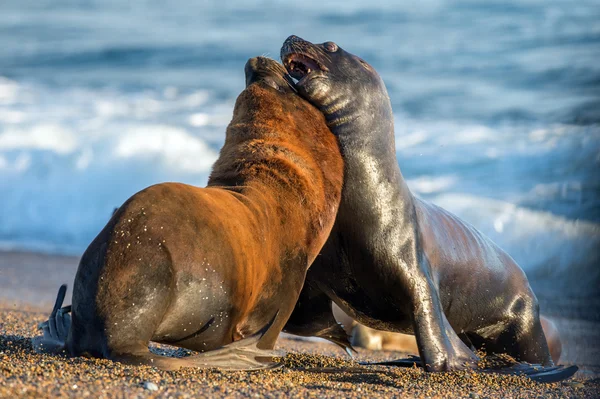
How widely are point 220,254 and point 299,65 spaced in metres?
1.93

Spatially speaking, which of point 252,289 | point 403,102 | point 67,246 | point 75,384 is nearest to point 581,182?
point 403,102

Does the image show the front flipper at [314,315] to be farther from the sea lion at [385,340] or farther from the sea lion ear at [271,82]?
the sea lion at [385,340]

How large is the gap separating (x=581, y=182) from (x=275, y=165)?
10929 mm

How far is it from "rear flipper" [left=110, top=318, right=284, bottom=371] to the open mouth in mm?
1885

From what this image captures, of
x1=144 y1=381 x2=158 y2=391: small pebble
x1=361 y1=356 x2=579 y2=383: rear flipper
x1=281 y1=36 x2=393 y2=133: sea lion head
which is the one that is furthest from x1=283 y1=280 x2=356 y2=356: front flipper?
x1=144 y1=381 x2=158 y2=391: small pebble

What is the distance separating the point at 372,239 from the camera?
226 inches

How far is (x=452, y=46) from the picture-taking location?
2397 cm

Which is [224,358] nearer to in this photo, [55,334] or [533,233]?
[55,334]

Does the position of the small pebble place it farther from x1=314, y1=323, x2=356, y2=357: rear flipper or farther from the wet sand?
x1=314, y1=323, x2=356, y2=357: rear flipper

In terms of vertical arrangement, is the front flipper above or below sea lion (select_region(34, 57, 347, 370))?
below

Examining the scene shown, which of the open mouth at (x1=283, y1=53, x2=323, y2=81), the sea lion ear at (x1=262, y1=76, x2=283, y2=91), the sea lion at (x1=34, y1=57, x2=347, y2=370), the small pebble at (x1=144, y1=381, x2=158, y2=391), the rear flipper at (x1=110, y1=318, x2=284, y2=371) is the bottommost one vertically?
the rear flipper at (x1=110, y1=318, x2=284, y2=371)

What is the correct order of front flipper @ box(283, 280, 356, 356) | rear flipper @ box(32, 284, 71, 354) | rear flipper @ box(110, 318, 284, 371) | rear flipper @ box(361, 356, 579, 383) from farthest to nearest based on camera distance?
front flipper @ box(283, 280, 356, 356) < rear flipper @ box(361, 356, 579, 383) < rear flipper @ box(32, 284, 71, 354) < rear flipper @ box(110, 318, 284, 371)

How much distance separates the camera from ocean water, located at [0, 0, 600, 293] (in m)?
14.9

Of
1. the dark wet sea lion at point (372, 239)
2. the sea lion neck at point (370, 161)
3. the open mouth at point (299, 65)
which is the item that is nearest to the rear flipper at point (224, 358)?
the dark wet sea lion at point (372, 239)
